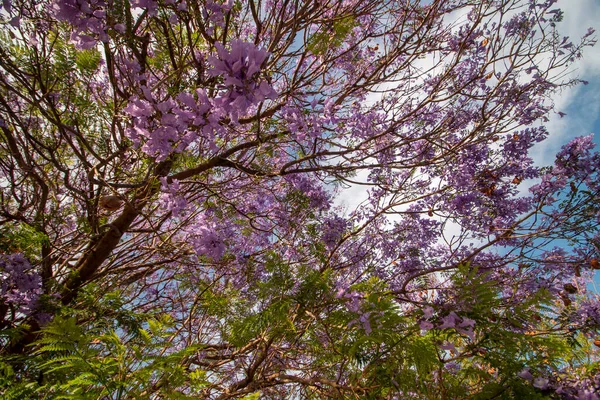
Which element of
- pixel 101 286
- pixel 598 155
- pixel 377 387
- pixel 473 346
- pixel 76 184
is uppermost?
pixel 598 155

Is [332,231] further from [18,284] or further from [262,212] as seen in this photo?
[18,284]

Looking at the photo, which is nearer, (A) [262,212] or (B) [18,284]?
(B) [18,284]

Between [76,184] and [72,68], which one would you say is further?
[76,184]

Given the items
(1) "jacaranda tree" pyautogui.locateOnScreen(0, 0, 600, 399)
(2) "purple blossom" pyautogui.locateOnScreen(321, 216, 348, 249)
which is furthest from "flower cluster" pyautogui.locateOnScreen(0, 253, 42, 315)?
(2) "purple blossom" pyautogui.locateOnScreen(321, 216, 348, 249)

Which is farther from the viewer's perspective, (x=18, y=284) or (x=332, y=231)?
(x=332, y=231)

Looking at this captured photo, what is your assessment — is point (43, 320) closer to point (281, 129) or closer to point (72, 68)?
point (72, 68)

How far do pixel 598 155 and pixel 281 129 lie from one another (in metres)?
3.45

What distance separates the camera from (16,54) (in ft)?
7.98

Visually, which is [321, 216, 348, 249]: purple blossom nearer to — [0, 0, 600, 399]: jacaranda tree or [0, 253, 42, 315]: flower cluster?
[0, 0, 600, 399]: jacaranda tree

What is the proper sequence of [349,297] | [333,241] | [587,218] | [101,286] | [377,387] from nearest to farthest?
[377,387] → [349,297] → [101,286] → [587,218] → [333,241]

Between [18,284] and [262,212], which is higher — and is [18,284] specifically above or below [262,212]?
below

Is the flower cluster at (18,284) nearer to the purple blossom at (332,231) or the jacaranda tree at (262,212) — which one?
the jacaranda tree at (262,212)

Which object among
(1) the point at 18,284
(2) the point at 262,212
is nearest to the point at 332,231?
(2) the point at 262,212

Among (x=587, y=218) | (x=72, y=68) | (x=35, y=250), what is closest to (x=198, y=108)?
(x=72, y=68)
